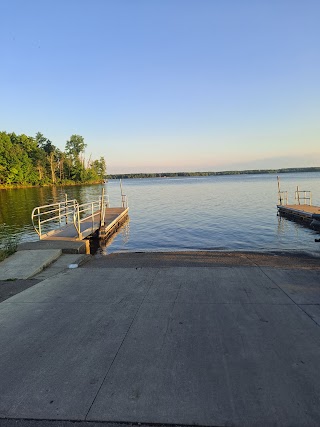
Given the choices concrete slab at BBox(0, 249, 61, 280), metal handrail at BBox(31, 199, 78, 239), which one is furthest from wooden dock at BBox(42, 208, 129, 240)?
concrete slab at BBox(0, 249, 61, 280)

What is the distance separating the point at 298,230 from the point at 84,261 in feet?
47.9

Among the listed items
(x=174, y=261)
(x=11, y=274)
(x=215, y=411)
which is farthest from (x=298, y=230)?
(x=215, y=411)

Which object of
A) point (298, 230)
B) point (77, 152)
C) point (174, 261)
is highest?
point (77, 152)

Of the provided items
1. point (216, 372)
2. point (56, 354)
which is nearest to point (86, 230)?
point (56, 354)

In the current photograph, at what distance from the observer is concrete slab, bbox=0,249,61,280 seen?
6.74 meters

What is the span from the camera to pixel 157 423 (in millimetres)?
2342

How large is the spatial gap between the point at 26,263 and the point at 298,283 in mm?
6232

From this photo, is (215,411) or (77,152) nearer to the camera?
(215,411)

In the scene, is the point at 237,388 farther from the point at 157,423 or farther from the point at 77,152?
the point at 77,152

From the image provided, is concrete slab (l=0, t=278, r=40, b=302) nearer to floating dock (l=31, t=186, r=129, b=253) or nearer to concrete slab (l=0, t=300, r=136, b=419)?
concrete slab (l=0, t=300, r=136, b=419)

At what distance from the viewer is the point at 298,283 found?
560 cm

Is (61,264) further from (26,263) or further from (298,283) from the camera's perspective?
(298,283)

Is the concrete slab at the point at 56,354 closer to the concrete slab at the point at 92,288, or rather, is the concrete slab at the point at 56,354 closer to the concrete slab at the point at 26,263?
the concrete slab at the point at 92,288

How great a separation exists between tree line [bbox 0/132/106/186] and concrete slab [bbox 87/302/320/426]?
3447 inches
